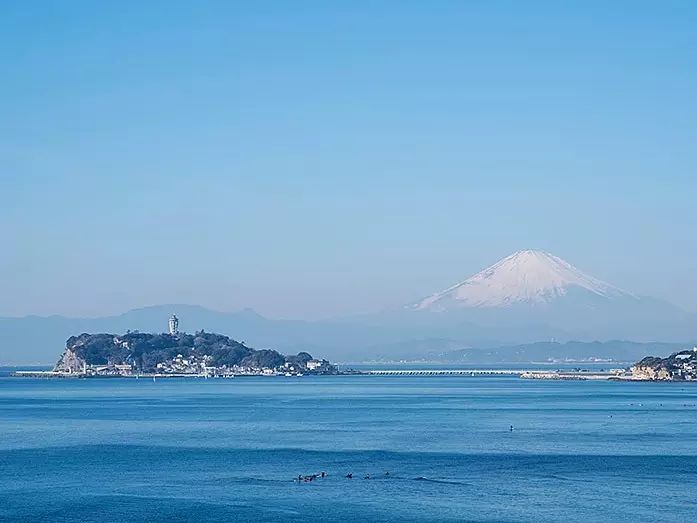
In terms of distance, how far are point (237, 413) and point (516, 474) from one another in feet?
124

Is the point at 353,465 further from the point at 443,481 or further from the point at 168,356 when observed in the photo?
the point at 168,356

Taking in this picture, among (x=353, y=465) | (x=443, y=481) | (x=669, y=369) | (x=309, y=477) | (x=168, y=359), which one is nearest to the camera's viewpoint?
(x=443, y=481)

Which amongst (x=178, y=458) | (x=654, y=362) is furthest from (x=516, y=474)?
(x=654, y=362)

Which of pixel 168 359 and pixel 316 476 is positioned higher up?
pixel 168 359

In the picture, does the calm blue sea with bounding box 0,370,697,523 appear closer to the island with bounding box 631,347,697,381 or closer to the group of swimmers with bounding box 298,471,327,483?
the group of swimmers with bounding box 298,471,327,483

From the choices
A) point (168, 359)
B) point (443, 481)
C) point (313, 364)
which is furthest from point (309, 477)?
point (313, 364)

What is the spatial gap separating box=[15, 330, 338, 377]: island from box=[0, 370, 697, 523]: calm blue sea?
106m

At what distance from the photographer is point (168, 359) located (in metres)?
187

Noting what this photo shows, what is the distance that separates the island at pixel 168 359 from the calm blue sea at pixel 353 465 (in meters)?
106

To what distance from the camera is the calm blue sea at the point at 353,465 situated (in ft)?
109

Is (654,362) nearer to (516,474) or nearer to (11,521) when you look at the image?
(516,474)

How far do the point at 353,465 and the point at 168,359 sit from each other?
14727cm

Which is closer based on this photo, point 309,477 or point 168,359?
point 309,477

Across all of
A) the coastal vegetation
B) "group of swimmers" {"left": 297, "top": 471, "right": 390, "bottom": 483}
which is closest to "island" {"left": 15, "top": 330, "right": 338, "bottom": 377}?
the coastal vegetation
